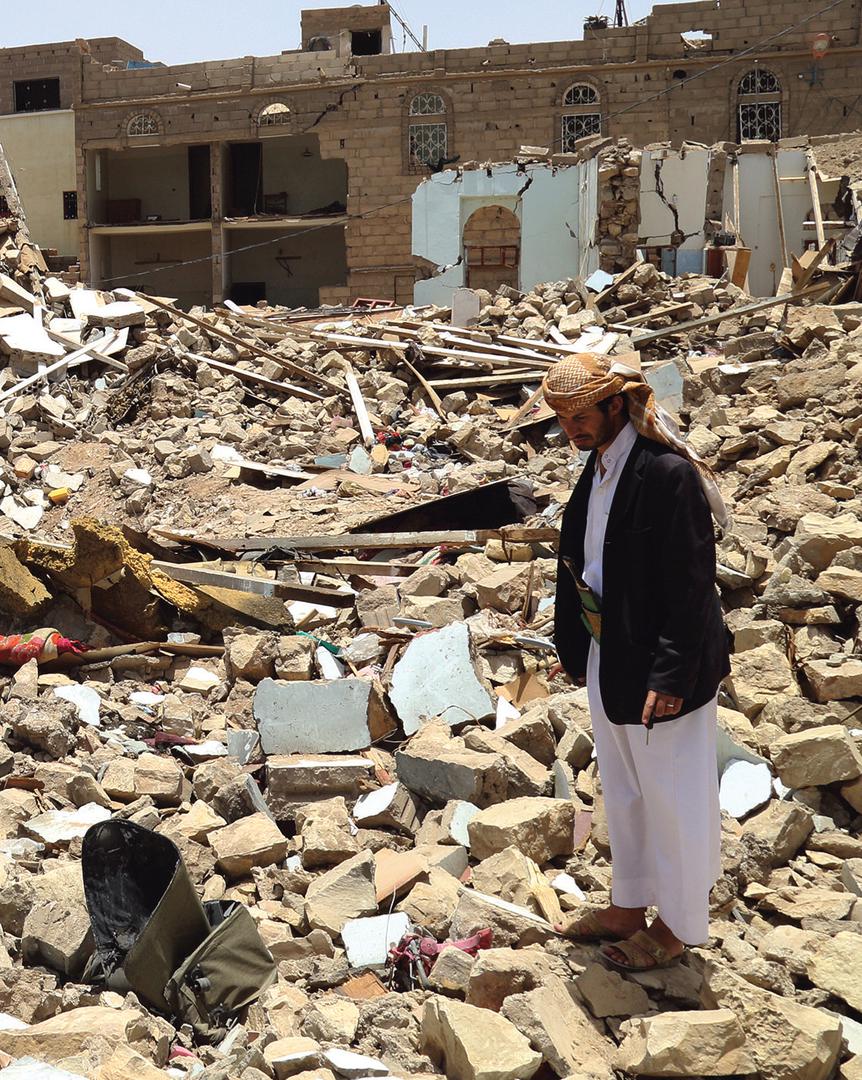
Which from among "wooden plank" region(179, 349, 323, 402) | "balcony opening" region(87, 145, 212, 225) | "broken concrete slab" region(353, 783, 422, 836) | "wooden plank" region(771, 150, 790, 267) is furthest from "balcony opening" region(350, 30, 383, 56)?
"broken concrete slab" region(353, 783, 422, 836)

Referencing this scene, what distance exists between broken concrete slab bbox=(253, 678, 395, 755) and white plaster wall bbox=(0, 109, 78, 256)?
29.7 meters

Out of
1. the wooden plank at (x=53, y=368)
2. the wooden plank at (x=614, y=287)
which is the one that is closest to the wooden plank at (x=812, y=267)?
the wooden plank at (x=614, y=287)

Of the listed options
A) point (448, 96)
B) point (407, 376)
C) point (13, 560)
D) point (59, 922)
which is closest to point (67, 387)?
point (407, 376)

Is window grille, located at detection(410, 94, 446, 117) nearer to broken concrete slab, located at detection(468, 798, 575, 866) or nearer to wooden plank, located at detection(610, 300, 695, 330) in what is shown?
wooden plank, located at detection(610, 300, 695, 330)

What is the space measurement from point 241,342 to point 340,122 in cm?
1705

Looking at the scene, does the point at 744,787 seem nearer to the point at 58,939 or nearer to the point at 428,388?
the point at 58,939

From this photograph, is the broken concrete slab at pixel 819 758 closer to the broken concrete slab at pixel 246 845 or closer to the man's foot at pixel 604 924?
the man's foot at pixel 604 924

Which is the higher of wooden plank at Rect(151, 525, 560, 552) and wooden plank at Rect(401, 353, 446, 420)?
wooden plank at Rect(401, 353, 446, 420)

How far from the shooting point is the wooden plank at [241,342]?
41.6 ft

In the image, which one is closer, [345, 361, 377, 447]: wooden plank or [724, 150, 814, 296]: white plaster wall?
[345, 361, 377, 447]: wooden plank

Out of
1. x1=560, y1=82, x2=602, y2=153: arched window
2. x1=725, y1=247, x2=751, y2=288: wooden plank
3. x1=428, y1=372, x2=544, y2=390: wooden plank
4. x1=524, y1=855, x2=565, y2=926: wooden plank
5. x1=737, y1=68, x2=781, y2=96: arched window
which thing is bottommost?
x1=524, y1=855, x2=565, y2=926: wooden plank

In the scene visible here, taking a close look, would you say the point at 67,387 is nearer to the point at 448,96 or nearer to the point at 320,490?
the point at 320,490

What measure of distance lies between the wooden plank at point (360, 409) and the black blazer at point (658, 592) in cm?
828

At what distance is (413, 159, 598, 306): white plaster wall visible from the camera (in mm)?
19922
